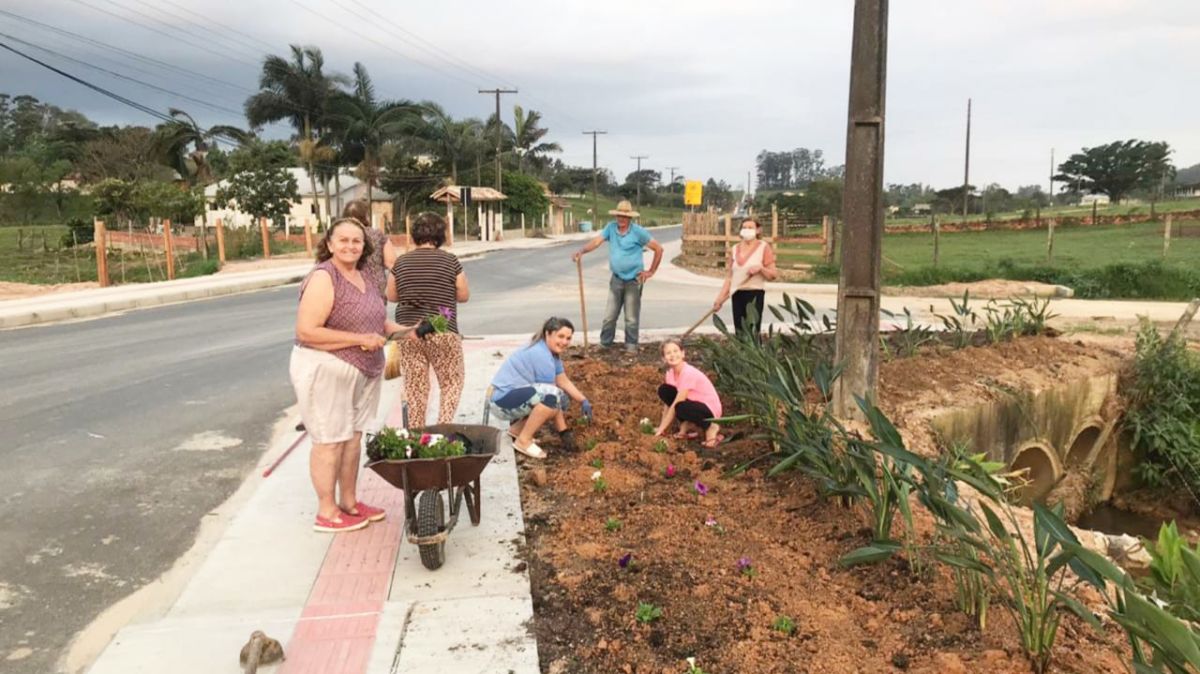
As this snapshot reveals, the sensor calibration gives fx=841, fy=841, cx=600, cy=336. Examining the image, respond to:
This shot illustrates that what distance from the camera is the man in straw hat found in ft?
28.4

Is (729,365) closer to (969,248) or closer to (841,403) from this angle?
(841,403)

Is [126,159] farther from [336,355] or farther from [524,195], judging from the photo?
[336,355]

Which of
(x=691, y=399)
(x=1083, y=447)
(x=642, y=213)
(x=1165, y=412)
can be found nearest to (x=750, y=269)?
(x=691, y=399)

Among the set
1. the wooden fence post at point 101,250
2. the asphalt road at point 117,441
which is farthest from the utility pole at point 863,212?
the wooden fence post at point 101,250

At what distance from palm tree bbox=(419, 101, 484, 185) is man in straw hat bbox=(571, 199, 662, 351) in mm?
41122

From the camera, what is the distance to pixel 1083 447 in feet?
27.8

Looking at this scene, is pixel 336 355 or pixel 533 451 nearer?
pixel 336 355

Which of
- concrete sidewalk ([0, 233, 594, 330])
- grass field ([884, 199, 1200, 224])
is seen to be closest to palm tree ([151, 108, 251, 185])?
concrete sidewalk ([0, 233, 594, 330])

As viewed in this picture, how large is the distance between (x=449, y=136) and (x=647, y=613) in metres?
48.7

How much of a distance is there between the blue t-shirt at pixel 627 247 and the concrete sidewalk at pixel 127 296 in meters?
10.3

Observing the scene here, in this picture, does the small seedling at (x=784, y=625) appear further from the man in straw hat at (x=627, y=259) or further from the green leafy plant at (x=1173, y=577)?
the man in straw hat at (x=627, y=259)

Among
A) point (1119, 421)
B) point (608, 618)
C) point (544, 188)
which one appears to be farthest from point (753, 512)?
point (544, 188)

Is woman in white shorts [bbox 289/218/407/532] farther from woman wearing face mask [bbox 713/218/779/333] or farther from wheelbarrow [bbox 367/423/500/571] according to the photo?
woman wearing face mask [bbox 713/218/779/333]

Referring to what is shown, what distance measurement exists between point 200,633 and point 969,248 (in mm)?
31151
